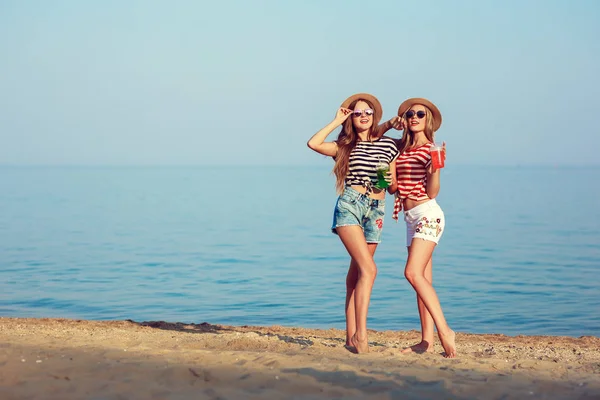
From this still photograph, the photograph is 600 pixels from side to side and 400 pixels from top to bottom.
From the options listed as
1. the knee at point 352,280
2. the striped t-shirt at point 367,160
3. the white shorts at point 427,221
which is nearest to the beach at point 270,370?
the knee at point 352,280

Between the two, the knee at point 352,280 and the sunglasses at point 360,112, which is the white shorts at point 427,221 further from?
the sunglasses at point 360,112

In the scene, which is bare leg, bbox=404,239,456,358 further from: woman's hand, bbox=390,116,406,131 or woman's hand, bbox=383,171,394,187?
woman's hand, bbox=390,116,406,131

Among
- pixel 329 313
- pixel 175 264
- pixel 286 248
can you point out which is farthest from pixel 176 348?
pixel 286 248

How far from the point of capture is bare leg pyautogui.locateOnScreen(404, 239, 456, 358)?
6.18 m

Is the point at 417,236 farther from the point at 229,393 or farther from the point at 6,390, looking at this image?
the point at 6,390

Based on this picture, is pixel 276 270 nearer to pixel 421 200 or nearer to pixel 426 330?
pixel 426 330

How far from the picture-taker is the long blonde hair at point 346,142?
640cm

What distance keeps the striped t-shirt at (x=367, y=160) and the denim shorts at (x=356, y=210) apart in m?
0.08

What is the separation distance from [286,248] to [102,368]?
50.1ft

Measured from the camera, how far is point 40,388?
5105mm

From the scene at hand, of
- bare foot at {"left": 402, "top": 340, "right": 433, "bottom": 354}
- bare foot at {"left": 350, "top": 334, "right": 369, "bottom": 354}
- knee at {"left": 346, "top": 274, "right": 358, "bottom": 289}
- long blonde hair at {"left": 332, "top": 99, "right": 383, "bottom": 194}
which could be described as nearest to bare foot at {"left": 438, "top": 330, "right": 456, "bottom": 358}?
bare foot at {"left": 402, "top": 340, "right": 433, "bottom": 354}

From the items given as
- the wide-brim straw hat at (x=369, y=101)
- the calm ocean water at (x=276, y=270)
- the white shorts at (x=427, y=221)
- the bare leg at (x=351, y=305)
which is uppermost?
the wide-brim straw hat at (x=369, y=101)

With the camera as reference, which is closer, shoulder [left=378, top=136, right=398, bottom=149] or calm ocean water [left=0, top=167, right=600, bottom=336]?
shoulder [left=378, top=136, right=398, bottom=149]

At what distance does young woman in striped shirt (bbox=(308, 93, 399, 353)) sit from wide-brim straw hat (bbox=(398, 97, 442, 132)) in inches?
3.9
